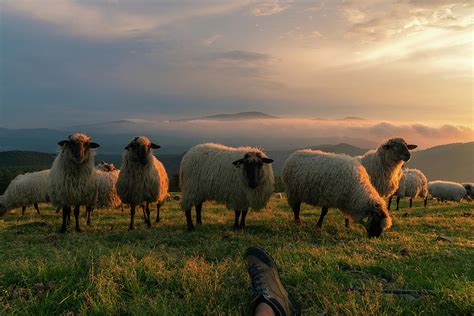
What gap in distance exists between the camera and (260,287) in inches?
148

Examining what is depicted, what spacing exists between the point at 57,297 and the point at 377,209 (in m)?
8.57

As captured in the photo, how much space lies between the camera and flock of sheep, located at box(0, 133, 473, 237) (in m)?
10.4

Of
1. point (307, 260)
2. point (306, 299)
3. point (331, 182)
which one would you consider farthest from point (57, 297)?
point (331, 182)

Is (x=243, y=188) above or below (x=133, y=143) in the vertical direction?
below

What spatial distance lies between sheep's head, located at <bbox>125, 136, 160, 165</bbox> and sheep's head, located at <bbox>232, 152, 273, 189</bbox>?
134 inches

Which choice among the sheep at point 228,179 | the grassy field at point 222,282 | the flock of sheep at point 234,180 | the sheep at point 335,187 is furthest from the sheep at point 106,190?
the sheep at point 335,187

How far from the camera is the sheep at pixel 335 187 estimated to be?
31.5 ft

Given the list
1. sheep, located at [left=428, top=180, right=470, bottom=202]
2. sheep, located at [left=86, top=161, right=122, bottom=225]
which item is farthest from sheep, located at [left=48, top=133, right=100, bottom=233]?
sheep, located at [left=428, top=180, right=470, bottom=202]

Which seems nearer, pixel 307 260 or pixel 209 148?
pixel 307 260

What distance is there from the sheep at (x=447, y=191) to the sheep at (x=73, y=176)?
3993 centimetres

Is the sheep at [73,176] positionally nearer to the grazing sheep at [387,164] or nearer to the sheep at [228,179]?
the sheep at [228,179]

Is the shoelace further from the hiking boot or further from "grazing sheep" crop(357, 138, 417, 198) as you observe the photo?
"grazing sheep" crop(357, 138, 417, 198)

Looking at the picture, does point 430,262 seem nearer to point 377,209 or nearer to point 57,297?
point 377,209

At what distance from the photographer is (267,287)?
12.4ft
